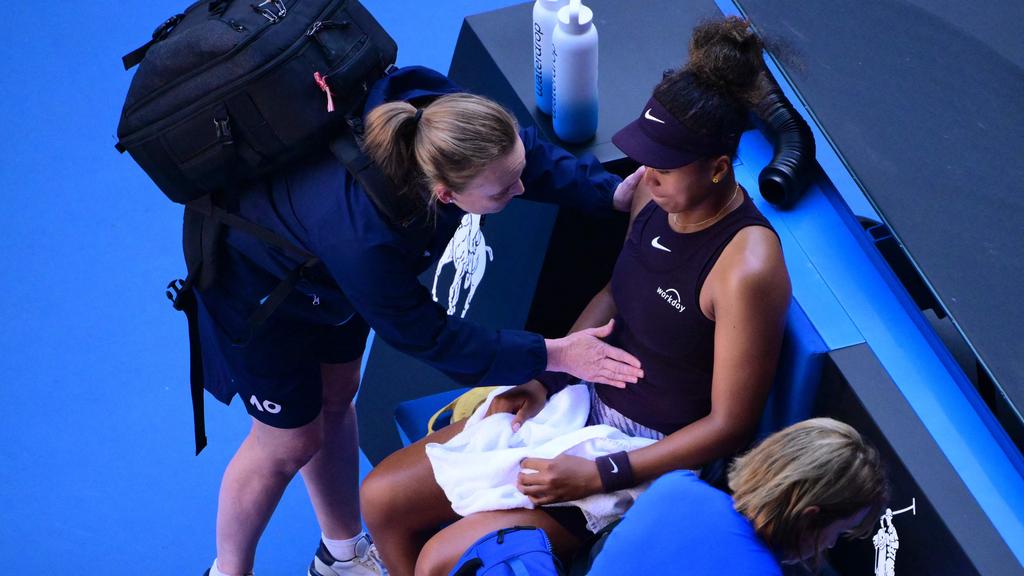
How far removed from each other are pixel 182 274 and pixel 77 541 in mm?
955

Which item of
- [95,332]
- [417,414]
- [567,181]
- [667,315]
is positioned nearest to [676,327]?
[667,315]

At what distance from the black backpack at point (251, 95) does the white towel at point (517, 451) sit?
44cm

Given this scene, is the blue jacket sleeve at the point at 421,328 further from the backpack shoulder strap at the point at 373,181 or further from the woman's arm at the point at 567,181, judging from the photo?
the woman's arm at the point at 567,181

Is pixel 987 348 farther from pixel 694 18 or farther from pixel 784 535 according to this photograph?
pixel 694 18

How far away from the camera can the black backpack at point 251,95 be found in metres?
1.68

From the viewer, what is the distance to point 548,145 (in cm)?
204

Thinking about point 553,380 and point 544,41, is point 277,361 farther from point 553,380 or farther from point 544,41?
point 544,41

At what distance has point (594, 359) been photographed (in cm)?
193

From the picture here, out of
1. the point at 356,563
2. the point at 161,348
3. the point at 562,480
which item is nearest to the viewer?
the point at 562,480

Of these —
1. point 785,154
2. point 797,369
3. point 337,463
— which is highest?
point 785,154

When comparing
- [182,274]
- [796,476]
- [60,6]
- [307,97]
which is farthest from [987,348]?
[60,6]

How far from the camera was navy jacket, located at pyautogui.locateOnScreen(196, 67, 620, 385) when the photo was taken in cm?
172

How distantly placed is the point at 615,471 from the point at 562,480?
89 mm

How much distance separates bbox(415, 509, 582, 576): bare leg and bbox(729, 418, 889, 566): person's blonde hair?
1.30ft
